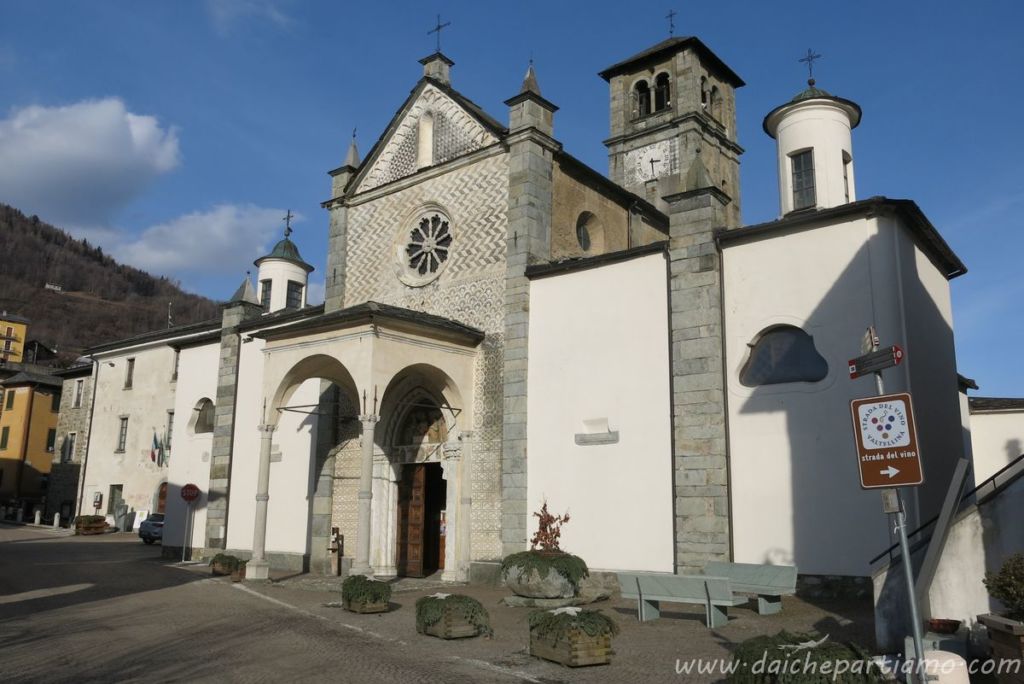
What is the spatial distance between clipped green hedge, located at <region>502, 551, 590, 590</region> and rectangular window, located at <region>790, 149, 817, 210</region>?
936cm

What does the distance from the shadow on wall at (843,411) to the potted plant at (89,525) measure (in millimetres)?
30128

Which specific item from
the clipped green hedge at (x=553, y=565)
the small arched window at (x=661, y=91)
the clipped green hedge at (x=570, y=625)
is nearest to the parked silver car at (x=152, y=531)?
the clipped green hedge at (x=553, y=565)

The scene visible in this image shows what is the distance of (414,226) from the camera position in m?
20.3

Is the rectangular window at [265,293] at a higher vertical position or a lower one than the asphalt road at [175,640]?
higher

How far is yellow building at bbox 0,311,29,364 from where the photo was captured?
69.2m

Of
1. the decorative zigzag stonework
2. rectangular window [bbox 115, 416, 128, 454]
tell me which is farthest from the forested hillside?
the decorative zigzag stonework

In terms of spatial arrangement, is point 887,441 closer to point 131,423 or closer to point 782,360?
point 782,360

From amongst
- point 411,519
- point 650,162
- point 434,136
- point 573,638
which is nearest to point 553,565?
point 573,638

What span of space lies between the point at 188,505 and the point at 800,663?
21.9 meters

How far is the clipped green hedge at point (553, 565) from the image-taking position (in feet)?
42.8

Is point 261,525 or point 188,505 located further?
point 188,505

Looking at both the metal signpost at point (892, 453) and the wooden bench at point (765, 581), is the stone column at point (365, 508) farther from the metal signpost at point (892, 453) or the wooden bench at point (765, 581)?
the metal signpost at point (892, 453)

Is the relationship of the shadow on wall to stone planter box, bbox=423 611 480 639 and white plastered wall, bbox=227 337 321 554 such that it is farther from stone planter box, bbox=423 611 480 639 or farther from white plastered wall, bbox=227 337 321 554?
white plastered wall, bbox=227 337 321 554

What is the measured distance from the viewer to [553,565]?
1305 centimetres
